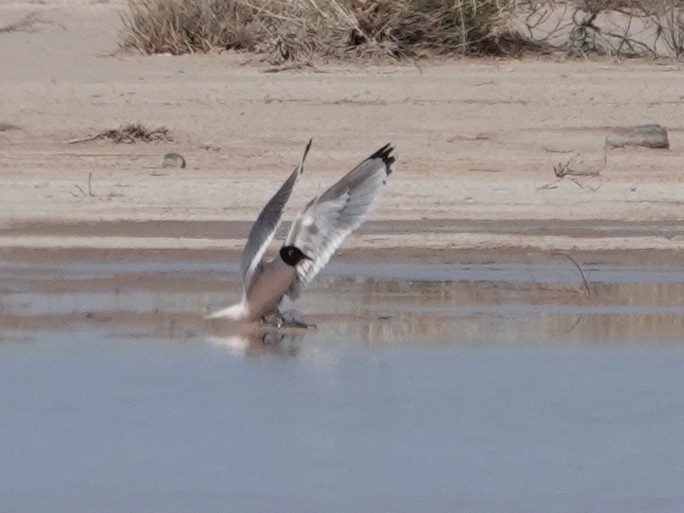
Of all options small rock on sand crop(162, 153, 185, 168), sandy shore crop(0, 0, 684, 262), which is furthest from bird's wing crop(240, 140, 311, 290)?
small rock on sand crop(162, 153, 185, 168)

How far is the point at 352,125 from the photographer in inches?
588

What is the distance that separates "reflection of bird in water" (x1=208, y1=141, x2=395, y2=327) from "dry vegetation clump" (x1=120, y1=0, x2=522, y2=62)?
9080mm

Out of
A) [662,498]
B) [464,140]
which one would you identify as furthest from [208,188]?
[662,498]

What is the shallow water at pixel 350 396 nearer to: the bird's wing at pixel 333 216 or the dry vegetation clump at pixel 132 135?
the bird's wing at pixel 333 216

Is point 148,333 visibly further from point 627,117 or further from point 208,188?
point 627,117

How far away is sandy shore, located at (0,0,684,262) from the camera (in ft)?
36.3

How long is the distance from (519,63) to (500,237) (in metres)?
7.16

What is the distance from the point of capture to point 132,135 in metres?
14.3

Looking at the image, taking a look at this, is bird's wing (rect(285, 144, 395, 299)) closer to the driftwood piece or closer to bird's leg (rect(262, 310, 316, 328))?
bird's leg (rect(262, 310, 316, 328))

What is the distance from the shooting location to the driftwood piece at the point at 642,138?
46.0 feet

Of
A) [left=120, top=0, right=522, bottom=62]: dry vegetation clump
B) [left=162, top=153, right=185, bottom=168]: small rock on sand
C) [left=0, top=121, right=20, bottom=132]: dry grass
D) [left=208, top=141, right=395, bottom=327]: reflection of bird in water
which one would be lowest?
[left=0, top=121, right=20, bottom=132]: dry grass

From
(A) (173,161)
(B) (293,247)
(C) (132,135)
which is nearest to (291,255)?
(B) (293,247)

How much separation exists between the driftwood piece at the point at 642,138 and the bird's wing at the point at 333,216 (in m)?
5.46

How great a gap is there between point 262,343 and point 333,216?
78 cm
